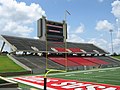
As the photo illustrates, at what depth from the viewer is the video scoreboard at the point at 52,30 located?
44375 mm

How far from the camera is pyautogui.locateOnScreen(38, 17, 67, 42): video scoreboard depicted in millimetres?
44375

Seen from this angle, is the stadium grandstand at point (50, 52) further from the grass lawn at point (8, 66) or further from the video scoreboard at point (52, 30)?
the grass lawn at point (8, 66)

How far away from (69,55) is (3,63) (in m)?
17.2

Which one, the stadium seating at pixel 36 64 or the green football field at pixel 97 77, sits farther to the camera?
the stadium seating at pixel 36 64

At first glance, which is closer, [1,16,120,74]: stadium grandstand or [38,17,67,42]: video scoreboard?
[1,16,120,74]: stadium grandstand

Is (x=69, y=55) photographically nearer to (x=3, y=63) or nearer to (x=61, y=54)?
(x=61, y=54)

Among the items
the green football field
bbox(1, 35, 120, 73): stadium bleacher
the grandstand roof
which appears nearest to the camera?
the green football field

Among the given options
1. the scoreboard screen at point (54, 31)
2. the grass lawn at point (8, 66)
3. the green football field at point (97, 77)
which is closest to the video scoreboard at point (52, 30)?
the scoreboard screen at point (54, 31)

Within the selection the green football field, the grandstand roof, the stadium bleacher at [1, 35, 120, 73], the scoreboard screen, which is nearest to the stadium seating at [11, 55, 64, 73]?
the stadium bleacher at [1, 35, 120, 73]

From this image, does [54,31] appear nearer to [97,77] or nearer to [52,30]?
[52,30]

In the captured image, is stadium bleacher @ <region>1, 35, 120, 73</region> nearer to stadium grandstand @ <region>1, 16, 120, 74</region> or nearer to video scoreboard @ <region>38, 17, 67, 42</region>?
stadium grandstand @ <region>1, 16, 120, 74</region>

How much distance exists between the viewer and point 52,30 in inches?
1764

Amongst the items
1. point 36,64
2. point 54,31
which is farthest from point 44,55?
point 36,64

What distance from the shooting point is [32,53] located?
3897 cm
